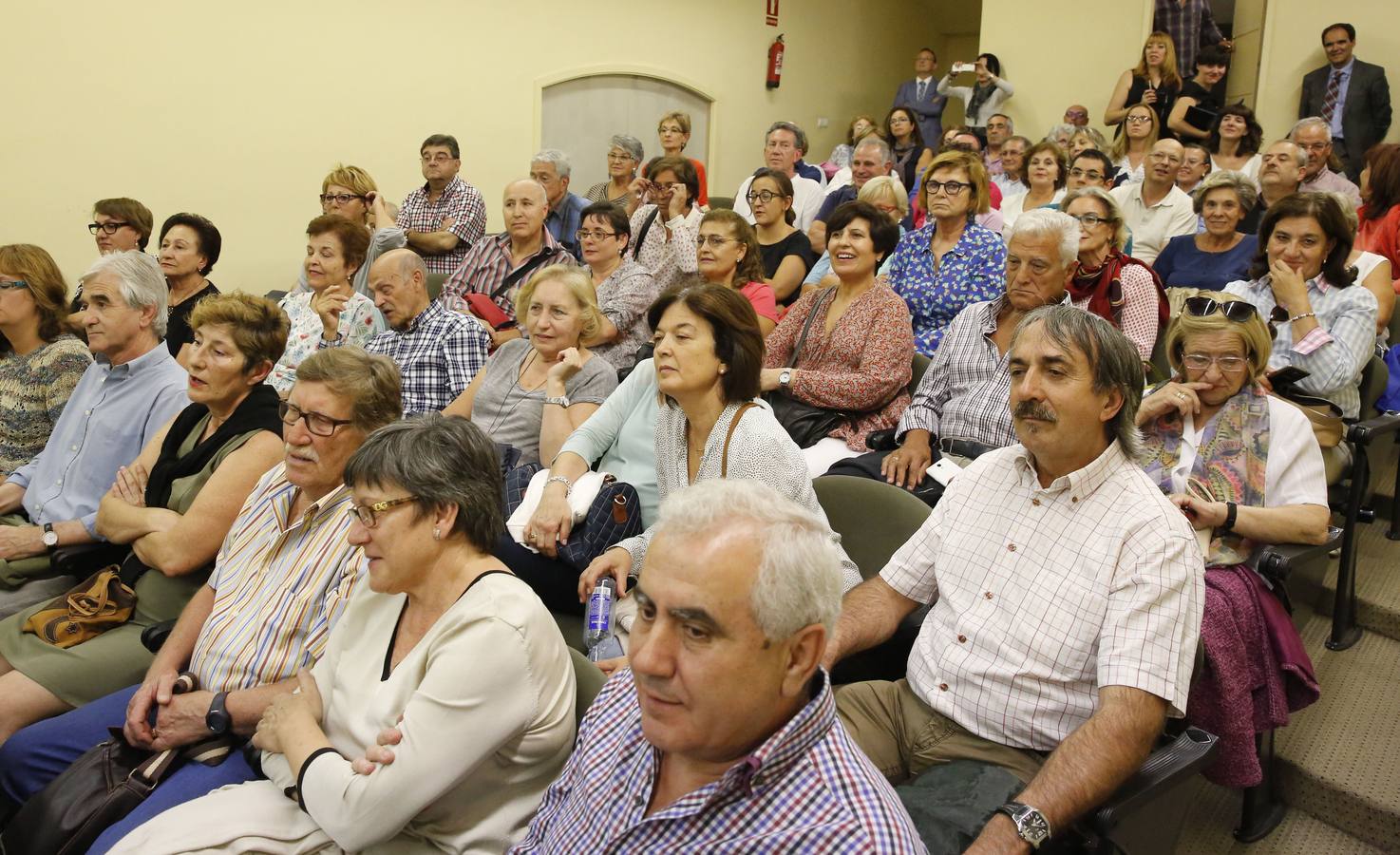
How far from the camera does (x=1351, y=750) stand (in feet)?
7.93

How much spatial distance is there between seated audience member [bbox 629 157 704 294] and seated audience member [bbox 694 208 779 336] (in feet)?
1.38

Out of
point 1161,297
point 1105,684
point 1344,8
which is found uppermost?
point 1344,8

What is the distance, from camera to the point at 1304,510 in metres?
2.17

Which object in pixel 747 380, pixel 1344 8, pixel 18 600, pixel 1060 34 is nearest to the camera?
pixel 747 380

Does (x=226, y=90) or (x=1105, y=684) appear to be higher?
(x=226, y=90)

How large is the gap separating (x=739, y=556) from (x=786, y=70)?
9301mm

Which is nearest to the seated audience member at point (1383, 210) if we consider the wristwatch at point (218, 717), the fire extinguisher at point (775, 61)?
the wristwatch at point (218, 717)

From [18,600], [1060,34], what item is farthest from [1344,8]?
[18,600]

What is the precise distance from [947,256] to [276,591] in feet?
8.58

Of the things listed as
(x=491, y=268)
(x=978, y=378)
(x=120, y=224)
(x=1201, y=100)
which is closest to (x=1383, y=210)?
(x=1201, y=100)

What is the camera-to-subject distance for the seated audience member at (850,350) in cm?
316

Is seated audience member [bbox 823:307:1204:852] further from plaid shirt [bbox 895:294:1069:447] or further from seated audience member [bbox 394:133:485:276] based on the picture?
seated audience member [bbox 394:133:485:276]

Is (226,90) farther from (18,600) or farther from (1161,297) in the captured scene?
(1161,297)

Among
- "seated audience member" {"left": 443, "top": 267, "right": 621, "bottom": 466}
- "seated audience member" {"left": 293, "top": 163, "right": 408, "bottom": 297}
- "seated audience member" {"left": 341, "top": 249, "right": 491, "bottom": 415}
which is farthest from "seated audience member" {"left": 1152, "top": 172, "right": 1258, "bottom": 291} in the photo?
"seated audience member" {"left": 293, "top": 163, "right": 408, "bottom": 297}
